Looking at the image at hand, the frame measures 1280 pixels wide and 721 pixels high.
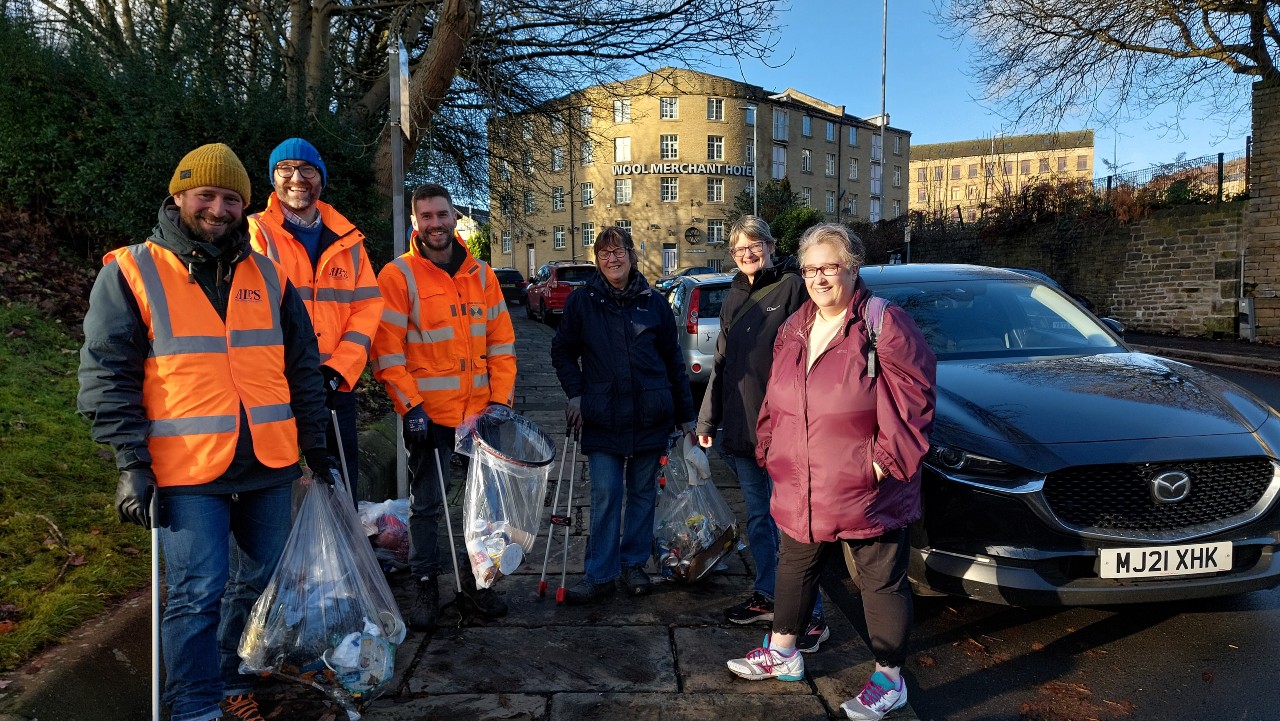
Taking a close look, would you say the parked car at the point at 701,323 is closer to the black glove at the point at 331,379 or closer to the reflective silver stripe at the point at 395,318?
the reflective silver stripe at the point at 395,318

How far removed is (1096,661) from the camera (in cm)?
349

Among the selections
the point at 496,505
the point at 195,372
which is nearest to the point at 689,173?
the point at 496,505

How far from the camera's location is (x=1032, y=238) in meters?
21.4

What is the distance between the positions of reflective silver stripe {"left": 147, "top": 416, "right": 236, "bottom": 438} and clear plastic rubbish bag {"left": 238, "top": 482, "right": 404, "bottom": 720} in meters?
0.49

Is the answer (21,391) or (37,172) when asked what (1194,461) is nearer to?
(21,391)

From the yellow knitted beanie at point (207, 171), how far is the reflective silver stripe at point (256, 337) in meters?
0.48

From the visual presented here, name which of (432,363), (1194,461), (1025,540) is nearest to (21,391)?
(432,363)

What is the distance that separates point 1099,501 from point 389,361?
10.2ft

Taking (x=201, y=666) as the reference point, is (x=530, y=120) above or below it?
above

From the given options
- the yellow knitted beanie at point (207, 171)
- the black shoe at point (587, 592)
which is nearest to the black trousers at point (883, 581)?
the black shoe at point (587, 592)

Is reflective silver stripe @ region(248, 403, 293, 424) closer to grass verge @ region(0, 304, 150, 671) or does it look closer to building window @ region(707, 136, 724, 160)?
grass verge @ region(0, 304, 150, 671)

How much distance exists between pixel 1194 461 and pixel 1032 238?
2008 cm

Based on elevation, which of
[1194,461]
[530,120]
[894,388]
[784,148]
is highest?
[784,148]

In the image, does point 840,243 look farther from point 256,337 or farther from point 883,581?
point 256,337
